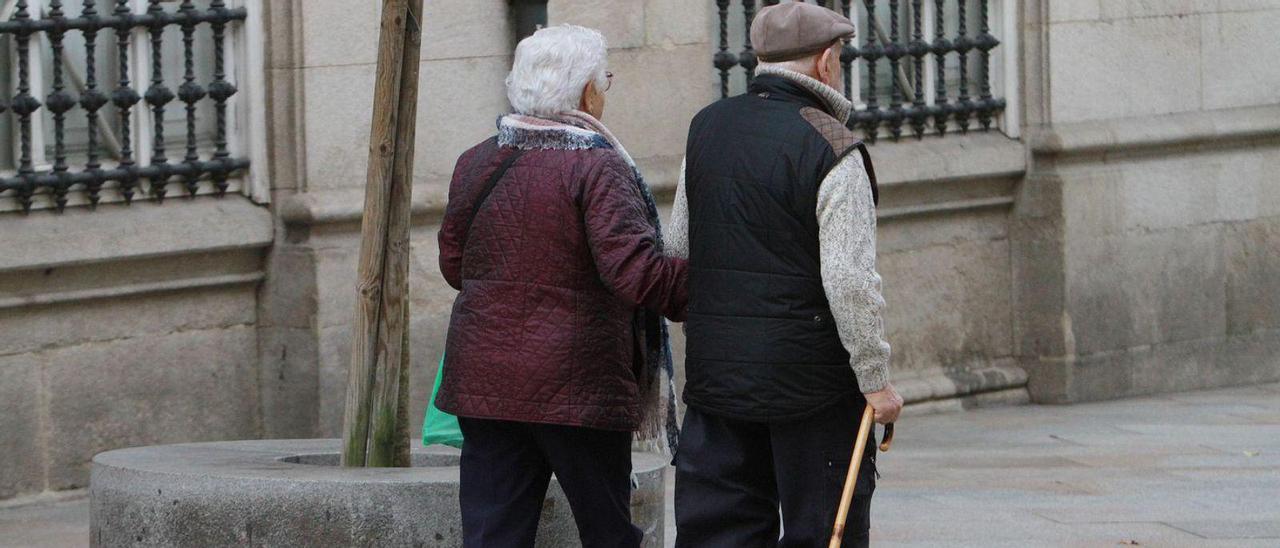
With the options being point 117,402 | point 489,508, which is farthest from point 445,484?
point 117,402

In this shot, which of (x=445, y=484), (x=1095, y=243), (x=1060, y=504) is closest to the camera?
(x=445, y=484)

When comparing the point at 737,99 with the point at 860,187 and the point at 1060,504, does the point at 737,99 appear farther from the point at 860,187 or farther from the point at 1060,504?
the point at 1060,504

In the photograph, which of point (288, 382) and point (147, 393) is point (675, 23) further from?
point (147, 393)

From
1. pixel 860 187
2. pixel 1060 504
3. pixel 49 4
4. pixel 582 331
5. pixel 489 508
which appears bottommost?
pixel 1060 504

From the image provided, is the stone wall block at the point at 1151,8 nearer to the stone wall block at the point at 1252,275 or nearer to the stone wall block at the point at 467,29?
the stone wall block at the point at 1252,275

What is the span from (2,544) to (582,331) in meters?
2.88

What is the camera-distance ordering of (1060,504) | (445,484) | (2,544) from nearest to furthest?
(445,484) → (2,544) → (1060,504)

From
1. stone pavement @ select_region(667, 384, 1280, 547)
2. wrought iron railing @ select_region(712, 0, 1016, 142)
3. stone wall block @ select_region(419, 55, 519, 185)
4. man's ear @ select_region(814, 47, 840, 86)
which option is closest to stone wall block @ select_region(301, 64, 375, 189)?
stone wall block @ select_region(419, 55, 519, 185)

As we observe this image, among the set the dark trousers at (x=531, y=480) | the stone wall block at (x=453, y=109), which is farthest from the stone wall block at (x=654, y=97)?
the dark trousers at (x=531, y=480)

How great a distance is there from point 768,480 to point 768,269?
1.78 feet

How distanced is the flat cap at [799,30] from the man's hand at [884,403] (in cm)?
78

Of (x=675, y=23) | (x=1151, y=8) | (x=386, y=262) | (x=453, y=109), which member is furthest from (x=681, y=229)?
(x=1151, y=8)

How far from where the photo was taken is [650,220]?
204 inches

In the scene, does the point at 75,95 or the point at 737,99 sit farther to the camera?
the point at 75,95
